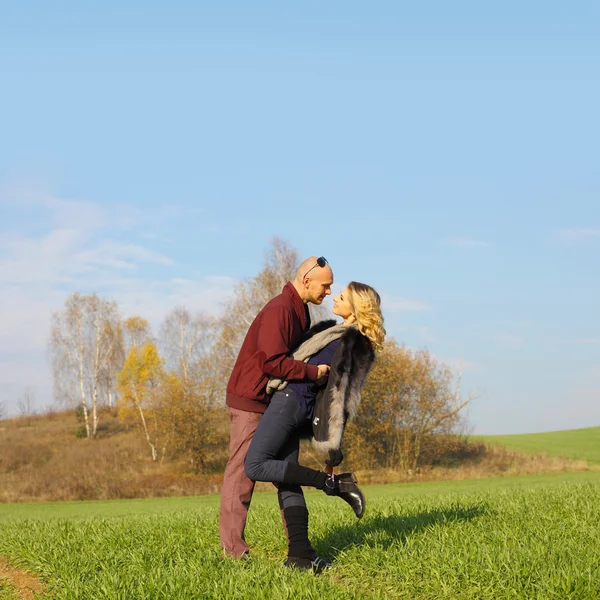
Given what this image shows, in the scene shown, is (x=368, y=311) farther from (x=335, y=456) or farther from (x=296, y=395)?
(x=335, y=456)

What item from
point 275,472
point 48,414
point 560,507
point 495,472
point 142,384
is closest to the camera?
point 275,472

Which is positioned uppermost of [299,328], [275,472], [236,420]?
[299,328]

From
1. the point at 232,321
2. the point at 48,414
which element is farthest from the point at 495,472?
the point at 48,414

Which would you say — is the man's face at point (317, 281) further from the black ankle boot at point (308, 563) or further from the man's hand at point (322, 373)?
the black ankle boot at point (308, 563)

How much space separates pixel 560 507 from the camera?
28.8 ft

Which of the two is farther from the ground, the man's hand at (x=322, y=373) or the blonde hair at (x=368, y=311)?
the blonde hair at (x=368, y=311)

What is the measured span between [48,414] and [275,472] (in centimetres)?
6601

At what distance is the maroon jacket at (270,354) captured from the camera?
237 inches

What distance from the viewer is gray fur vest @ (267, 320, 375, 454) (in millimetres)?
6180

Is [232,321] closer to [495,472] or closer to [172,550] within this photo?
[495,472]

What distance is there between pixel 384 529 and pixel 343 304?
2564mm

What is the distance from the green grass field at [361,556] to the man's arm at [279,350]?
63.3 inches

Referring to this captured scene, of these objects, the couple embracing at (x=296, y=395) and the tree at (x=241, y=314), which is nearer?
the couple embracing at (x=296, y=395)

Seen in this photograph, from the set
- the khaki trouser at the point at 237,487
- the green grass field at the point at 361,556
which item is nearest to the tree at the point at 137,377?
the green grass field at the point at 361,556
